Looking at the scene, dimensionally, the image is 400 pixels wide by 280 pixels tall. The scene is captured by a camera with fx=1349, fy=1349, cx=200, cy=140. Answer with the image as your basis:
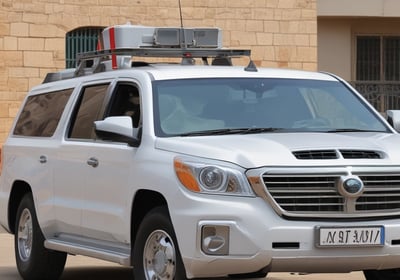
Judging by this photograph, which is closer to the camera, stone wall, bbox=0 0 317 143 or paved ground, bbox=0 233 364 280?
paved ground, bbox=0 233 364 280

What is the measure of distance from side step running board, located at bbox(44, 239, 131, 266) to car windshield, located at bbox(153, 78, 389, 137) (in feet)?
2.97

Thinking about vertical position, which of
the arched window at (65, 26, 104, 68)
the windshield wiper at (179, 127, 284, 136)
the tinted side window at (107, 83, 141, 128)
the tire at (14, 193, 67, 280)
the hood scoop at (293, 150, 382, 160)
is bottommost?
the tire at (14, 193, 67, 280)

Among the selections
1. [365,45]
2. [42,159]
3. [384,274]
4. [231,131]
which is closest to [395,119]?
[384,274]

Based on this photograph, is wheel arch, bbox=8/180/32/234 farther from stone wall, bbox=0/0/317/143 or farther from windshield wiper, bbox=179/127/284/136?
stone wall, bbox=0/0/317/143

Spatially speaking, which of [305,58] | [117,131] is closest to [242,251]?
[117,131]

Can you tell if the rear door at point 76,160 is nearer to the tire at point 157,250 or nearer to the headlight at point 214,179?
the tire at point 157,250

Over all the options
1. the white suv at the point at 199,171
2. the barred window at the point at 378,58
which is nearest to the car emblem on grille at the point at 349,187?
the white suv at the point at 199,171

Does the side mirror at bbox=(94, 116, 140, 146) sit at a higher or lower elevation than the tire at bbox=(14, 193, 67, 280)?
higher

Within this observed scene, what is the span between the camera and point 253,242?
8250 mm

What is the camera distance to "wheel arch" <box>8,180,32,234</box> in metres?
11.8

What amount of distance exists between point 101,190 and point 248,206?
1.77 m

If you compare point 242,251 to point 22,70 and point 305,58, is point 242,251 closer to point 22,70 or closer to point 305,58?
point 22,70

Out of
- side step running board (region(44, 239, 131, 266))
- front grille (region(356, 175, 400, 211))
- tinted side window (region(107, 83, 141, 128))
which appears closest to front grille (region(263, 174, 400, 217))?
front grille (region(356, 175, 400, 211))

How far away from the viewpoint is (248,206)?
8289mm
